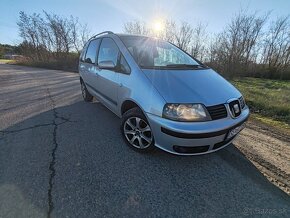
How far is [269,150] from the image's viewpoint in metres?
3.28

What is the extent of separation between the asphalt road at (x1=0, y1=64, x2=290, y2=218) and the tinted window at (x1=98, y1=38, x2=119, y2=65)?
1.38 meters

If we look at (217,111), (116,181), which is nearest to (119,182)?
(116,181)

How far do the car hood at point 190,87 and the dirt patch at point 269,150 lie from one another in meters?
0.96

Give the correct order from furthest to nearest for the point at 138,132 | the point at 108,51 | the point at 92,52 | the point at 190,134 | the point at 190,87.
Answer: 1. the point at 92,52
2. the point at 108,51
3. the point at 138,132
4. the point at 190,87
5. the point at 190,134

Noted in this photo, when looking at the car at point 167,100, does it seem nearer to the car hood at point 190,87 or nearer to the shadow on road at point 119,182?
the car hood at point 190,87

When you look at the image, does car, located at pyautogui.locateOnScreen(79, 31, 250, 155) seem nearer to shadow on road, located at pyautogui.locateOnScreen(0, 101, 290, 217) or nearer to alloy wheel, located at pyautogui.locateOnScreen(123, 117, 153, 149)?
alloy wheel, located at pyautogui.locateOnScreen(123, 117, 153, 149)

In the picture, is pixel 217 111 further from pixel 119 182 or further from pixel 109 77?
pixel 109 77

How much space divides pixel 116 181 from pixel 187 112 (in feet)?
3.90

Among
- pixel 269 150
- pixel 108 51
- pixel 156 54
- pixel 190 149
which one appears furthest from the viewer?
pixel 108 51

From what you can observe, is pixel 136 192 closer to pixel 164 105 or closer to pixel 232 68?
pixel 164 105

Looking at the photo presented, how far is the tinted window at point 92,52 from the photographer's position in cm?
465

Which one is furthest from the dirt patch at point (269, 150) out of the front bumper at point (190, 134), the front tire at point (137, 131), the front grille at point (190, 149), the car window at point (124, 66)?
the car window at point (124, 66)

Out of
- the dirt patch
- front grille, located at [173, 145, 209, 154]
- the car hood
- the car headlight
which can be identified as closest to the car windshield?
the car hood

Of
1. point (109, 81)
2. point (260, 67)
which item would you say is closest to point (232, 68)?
point (260, 67)
